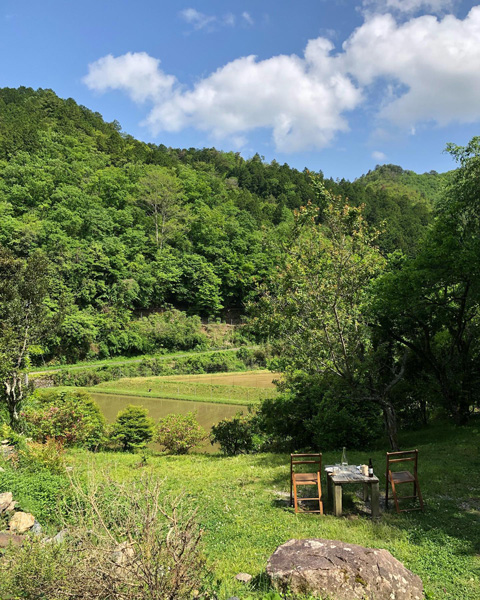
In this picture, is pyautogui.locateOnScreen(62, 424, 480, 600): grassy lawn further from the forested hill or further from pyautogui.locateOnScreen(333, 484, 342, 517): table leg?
the forested hill

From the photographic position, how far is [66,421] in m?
13.6

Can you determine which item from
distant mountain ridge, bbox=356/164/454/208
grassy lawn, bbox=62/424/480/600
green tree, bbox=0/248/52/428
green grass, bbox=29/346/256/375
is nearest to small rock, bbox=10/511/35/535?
grassy lawn, bbox=62/424/480/600

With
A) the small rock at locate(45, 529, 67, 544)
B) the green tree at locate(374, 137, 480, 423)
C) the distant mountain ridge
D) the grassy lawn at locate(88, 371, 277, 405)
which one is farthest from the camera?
the distant mountain ridge

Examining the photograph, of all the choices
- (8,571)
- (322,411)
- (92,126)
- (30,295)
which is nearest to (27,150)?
(92,126)

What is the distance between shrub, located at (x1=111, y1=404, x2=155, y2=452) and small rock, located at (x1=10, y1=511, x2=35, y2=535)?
8420mm

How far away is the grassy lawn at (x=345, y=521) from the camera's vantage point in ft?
15.6

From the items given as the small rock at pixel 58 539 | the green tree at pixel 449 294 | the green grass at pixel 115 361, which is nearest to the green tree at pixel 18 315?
the small rock at pixel 58 539

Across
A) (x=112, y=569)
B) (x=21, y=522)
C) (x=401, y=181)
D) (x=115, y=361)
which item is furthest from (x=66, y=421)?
(x=401, y=181)

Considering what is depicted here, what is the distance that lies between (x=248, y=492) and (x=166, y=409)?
17.4 m

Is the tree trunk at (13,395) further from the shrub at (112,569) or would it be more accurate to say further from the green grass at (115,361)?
the green grass at (115,361)

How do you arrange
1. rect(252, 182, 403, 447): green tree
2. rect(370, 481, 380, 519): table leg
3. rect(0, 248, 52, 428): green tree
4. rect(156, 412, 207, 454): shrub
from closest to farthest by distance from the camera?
rect(370, 481, 380, 519): table leg < rect(252, 182, 403, 447): green tree < rect(0, 248, 52, 428): green tree < rect(156, 412, 207, 454): shrub

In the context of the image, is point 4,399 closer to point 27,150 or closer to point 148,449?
point 148,449

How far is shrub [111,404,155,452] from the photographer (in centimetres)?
1448

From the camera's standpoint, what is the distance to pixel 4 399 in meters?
13.1
